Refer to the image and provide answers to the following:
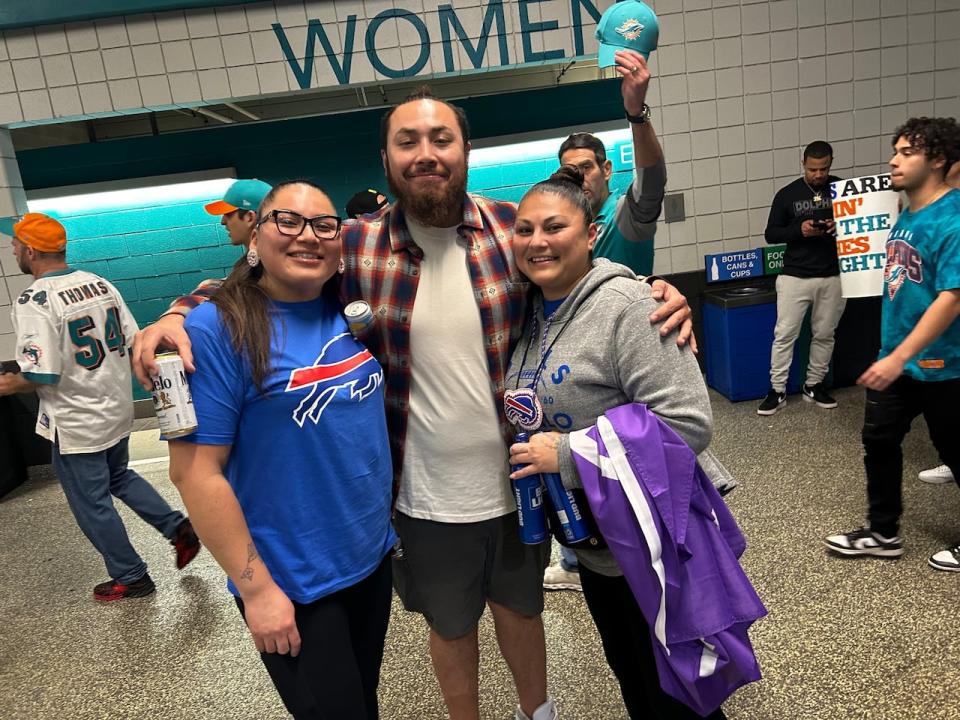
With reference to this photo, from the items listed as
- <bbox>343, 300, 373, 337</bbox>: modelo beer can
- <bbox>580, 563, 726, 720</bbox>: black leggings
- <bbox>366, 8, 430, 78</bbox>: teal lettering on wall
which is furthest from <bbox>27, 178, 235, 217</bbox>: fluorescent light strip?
<bbox>580, 563, 726, 720</bbox>: black leggings

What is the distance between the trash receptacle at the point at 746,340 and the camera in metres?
4.17

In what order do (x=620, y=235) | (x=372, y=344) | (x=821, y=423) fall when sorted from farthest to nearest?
(x=821, y=423) < (x=620, y=235) < (x=372, y=344)

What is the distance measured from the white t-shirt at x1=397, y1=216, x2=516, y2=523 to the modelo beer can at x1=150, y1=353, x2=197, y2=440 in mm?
539

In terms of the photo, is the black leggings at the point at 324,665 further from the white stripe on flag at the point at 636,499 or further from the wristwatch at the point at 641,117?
the wristwatch at the point at 641,117

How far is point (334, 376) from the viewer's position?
3.82ft

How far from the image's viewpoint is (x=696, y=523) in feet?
3.75

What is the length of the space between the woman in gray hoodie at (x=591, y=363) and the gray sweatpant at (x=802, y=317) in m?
3.23

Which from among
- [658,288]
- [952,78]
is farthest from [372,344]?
[952,78]

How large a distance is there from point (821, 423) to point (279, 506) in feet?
12.0

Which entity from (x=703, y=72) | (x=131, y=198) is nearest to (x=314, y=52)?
(x=703, y=72)

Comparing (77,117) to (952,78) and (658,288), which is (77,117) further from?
(952,78)

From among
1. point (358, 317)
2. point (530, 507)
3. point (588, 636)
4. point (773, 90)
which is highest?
point (773, 90)

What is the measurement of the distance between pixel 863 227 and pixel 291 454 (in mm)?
3294

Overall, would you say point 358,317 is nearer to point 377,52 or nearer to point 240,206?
point 240,206
